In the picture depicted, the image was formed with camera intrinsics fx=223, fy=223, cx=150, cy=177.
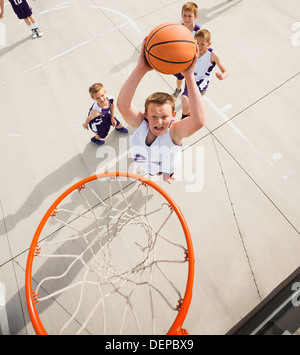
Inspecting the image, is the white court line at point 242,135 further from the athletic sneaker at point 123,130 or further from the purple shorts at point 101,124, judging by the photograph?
the purple shorts at point 101,124

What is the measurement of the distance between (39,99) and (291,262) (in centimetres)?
511

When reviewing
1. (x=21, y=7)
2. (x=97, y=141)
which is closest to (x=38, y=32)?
(x=21, y=7)

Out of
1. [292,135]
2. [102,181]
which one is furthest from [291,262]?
[102,181]

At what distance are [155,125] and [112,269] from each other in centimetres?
197

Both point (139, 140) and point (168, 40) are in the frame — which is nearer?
point (168, 40)

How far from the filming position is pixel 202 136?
3898 millimetres

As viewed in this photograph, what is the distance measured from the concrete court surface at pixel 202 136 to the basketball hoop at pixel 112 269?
27cm

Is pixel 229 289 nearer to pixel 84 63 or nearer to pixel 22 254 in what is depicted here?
pixel 22 254

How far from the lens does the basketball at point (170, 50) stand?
2000 mm

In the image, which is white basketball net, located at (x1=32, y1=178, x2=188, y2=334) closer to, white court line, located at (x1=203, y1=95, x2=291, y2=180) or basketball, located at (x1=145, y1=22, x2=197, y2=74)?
basketball, located at (x1=145, y1=22, x2=197, y2=74)

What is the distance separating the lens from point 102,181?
357 centimetres

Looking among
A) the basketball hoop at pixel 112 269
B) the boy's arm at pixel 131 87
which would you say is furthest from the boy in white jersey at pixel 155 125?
→ the basketball hoop at pixel 112 269

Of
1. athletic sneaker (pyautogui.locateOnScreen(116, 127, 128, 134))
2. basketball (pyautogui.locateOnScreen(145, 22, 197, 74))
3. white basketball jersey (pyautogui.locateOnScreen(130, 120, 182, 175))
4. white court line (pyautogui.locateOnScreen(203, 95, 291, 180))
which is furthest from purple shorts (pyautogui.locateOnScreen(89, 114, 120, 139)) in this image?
white court line (pyautogui.locateOnScreen(203, 95, 291, 180))

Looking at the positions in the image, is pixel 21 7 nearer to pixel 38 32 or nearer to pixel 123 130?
pixel 38 32
